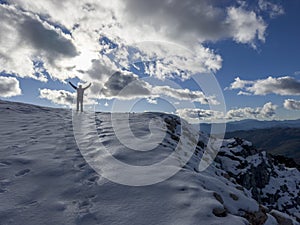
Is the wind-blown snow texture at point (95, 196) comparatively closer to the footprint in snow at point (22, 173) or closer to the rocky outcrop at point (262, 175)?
the footprint in snow at point (22, 173)

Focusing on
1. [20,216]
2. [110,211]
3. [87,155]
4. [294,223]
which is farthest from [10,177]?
[294,223]

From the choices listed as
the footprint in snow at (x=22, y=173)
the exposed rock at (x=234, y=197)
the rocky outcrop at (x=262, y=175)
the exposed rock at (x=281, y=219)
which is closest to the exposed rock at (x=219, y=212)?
the exposed rock at (x=234, y=197)

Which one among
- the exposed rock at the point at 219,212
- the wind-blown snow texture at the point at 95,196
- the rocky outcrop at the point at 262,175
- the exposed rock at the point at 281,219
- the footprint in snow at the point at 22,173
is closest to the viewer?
the wind-blown snow texture at the point at 95,196

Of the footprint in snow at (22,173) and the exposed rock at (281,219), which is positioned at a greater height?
the footprint in snow at (22,173)

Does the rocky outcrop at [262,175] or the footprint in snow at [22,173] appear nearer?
the footprint in snow at [22,173]

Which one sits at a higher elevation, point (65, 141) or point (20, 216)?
point (65, 141)

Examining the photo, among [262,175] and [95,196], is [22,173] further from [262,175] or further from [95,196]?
[262,175]

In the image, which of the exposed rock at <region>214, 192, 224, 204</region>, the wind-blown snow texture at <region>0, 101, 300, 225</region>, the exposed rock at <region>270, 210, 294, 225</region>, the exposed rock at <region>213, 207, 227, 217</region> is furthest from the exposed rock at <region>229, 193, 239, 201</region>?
the exposed rock at <region>213, 207, 227, 217</region>

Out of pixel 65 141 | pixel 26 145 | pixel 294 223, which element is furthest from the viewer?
pixel 65 141

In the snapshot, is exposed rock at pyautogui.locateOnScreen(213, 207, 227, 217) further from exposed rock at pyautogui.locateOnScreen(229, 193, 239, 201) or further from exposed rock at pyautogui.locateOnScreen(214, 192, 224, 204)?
Result: exposed rock at pyautogui.locateOnScreen(229, 193, 239, 201)

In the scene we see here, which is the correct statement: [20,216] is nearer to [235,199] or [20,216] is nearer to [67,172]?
[67,172]

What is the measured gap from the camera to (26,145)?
10555 millimetres

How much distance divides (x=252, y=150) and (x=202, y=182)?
18.6 metres

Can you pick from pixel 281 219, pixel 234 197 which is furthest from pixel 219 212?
pixel 281 219
